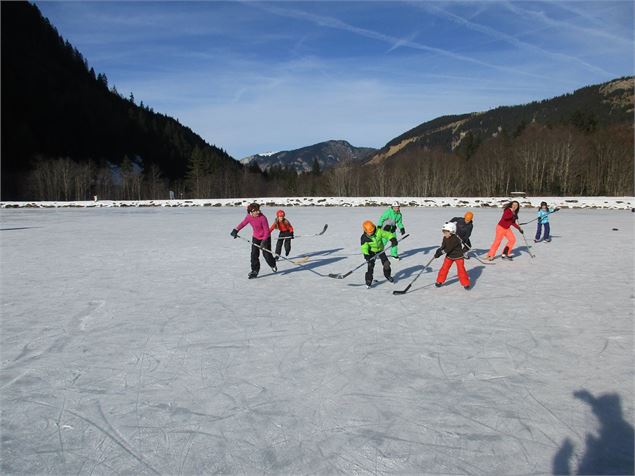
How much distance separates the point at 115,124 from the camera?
3748 inches

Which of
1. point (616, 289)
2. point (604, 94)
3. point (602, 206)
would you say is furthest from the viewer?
point (604, 94)

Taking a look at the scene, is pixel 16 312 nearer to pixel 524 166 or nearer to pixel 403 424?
pixel 403 424

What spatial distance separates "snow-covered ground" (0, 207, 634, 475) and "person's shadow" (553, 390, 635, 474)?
0.04ft

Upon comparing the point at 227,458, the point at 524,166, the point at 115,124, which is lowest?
the point at 227,458

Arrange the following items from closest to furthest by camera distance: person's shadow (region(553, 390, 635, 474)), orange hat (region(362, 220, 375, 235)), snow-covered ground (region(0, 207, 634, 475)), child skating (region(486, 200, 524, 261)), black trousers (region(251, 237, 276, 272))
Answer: person's shadow (region(553, 390, 635, 474))
snow-covered ground (region(0, 207, 634, 475))
orange hat (region(362, 220, 375, 235))
black trousers (region(251, 237, 276, 272))
child skating (region(486, 200, 524, 261))

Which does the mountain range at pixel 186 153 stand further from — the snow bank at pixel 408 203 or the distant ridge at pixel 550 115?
the snow bank at pixel 408 203

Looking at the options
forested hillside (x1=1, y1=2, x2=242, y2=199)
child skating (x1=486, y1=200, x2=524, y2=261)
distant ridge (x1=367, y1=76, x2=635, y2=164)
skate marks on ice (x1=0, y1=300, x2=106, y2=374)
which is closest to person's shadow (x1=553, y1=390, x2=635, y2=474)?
skate marks on ice (x1=0, y1=300, x2=106, y2=374)

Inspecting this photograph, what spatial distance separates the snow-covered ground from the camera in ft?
8.39

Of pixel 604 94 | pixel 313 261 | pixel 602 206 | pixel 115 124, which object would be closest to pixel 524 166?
pixel 602 206

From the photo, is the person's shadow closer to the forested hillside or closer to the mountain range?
the mountain range

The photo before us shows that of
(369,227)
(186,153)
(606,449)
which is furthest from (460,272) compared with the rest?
(186,153)

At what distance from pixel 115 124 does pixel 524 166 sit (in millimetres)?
85440

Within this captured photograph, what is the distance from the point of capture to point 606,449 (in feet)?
8.49

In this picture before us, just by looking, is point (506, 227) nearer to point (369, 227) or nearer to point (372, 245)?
point (372, 245)
